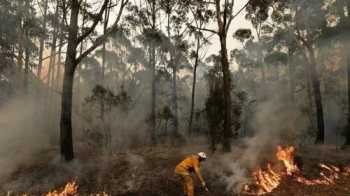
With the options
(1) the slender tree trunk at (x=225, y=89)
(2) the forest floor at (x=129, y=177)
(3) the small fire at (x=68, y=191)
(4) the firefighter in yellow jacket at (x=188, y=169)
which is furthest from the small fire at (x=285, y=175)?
(3) the small fire at (x=68, y=191)

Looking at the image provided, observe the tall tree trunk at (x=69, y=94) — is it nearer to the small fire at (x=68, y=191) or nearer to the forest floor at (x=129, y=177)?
the forest floor at (x=129, y=177)

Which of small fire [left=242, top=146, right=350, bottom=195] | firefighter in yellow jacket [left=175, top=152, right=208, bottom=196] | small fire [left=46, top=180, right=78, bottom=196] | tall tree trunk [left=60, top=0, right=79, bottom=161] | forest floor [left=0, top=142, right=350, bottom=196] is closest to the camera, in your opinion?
firefighter in yellow jacket [left=175, top=152, right=208, bottom=196]

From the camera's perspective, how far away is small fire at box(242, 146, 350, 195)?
9.41 meters

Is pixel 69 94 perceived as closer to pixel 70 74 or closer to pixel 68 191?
pixel 70 74

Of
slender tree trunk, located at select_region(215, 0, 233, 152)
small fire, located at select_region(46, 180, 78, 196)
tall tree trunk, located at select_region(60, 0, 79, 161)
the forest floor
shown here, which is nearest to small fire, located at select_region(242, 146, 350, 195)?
the forest floor

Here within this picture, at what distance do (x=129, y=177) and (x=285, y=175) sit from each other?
5184mm

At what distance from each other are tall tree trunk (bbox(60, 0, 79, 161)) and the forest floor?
1.99 feet

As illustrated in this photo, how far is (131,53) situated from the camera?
4069 centimetres

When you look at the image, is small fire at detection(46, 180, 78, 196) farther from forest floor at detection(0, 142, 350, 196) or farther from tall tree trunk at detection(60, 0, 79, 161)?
tall tree trunk at detection(60, 0, 79, 161)

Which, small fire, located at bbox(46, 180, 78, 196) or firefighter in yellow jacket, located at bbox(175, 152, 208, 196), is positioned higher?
firefighter in yellow jacket, located at bbox(175, 152, 208, 196)

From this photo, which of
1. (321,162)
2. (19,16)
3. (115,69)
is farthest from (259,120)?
(115,69)

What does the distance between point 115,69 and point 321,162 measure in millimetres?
38168

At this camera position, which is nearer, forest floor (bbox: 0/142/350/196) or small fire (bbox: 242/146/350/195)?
small fire (bbox: 242/146/350/195)

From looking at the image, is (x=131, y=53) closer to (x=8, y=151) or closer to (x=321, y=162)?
(x=8, y=151)
